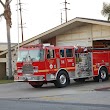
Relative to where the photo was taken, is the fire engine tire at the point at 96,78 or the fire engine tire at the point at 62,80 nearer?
the fire engine tire at the point at 62,80

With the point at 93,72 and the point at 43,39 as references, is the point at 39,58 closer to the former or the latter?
the point at 93,72

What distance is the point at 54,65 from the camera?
21.9 m

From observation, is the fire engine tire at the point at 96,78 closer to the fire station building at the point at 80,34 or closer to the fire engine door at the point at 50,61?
the fire engine door at the point at 50,61

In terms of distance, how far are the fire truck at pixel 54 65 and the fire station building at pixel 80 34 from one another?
207 inches

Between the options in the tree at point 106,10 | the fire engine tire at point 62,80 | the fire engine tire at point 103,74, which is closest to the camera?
the fire engine tire at point 62,80

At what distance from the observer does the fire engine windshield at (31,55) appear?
71.0 ft

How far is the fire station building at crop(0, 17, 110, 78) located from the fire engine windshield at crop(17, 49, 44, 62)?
8.12 m

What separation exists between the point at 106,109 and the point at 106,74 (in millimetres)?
12597

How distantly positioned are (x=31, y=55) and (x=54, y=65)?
147cm

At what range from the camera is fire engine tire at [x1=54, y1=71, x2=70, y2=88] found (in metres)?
22.0

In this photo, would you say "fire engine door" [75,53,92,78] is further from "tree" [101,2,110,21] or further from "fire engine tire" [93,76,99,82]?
"tree" [101,2,110,21]

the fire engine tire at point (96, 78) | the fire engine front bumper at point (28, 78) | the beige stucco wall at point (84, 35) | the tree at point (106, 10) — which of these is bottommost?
the fire engine tire at point (96, 78)

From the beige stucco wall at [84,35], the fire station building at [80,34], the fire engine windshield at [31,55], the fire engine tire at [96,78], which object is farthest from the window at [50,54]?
the beige stucco wall at [84,35]

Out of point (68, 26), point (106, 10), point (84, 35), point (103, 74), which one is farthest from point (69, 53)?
point (106, 10)
